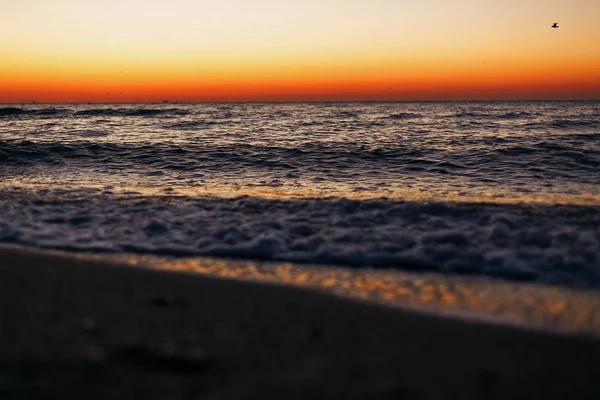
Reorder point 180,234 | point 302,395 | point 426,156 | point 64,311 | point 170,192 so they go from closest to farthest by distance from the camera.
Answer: point 302,395 < point 64,311 < point 180,234 < point 170,192 < point 426,156

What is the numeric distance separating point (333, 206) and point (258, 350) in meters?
4.12

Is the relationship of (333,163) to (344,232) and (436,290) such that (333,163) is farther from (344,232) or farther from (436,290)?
(436,290)

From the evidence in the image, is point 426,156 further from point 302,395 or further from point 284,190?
point 302,395

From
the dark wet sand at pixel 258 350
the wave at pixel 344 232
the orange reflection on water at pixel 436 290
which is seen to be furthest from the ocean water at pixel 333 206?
the dark wet sand at pixel 258 350

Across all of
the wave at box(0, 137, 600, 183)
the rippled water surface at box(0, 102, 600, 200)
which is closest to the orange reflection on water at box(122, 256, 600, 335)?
the rippled water surface at box(0, 102, 600, 200)

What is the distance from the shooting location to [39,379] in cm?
231

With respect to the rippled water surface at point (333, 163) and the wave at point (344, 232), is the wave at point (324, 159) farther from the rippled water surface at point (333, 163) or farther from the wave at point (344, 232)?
the wave at point (344, 232)

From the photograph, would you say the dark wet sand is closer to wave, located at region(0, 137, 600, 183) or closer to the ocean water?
the ocean water

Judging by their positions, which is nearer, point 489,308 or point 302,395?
point 302,395

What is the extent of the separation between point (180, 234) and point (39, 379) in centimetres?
306

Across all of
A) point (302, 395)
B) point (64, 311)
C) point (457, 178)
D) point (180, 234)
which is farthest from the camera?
point (457, 178)

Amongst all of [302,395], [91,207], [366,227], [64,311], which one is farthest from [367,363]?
[91,207]

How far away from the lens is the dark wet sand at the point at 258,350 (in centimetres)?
226

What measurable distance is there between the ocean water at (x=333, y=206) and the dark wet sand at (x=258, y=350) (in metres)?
1.21
